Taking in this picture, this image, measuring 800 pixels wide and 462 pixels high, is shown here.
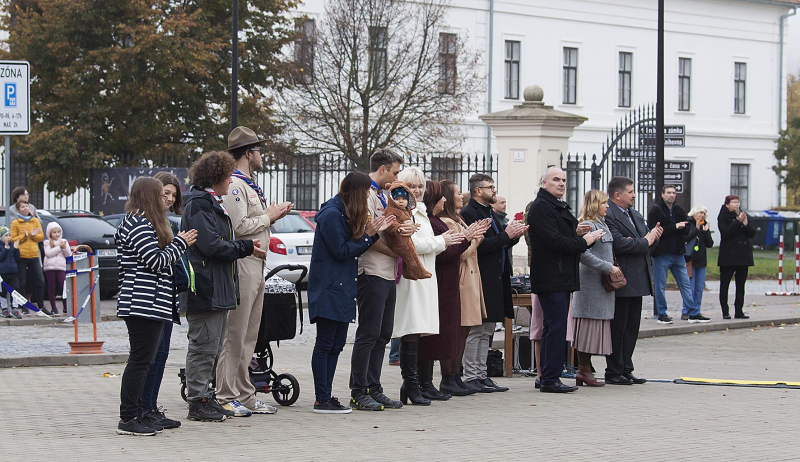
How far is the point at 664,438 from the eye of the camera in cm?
812

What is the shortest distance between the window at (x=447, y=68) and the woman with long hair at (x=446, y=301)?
23517mm

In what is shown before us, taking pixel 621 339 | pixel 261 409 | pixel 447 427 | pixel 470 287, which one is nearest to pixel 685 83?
pixel 621 339

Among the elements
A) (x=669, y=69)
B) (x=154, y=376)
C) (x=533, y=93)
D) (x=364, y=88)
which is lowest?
(x=154, y=376)

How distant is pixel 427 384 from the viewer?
10125mm

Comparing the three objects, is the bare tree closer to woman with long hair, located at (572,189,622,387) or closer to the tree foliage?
the tree foliage

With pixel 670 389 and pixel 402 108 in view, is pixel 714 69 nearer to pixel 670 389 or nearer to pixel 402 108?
pixel 402 108

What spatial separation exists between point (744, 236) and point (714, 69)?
3448cm

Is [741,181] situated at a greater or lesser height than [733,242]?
greater

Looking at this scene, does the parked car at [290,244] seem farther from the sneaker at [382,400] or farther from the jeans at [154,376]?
the jeans at [154,376]

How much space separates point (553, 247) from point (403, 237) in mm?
1774

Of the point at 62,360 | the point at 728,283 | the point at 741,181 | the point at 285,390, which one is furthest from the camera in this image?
the point at 741,181

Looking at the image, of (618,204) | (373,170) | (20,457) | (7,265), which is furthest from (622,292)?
(7,265)

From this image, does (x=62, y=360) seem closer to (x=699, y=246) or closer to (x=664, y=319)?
(x=664, y=319)

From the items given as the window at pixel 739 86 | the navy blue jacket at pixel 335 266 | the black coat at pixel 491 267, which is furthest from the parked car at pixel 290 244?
the window at pixel 739 86
